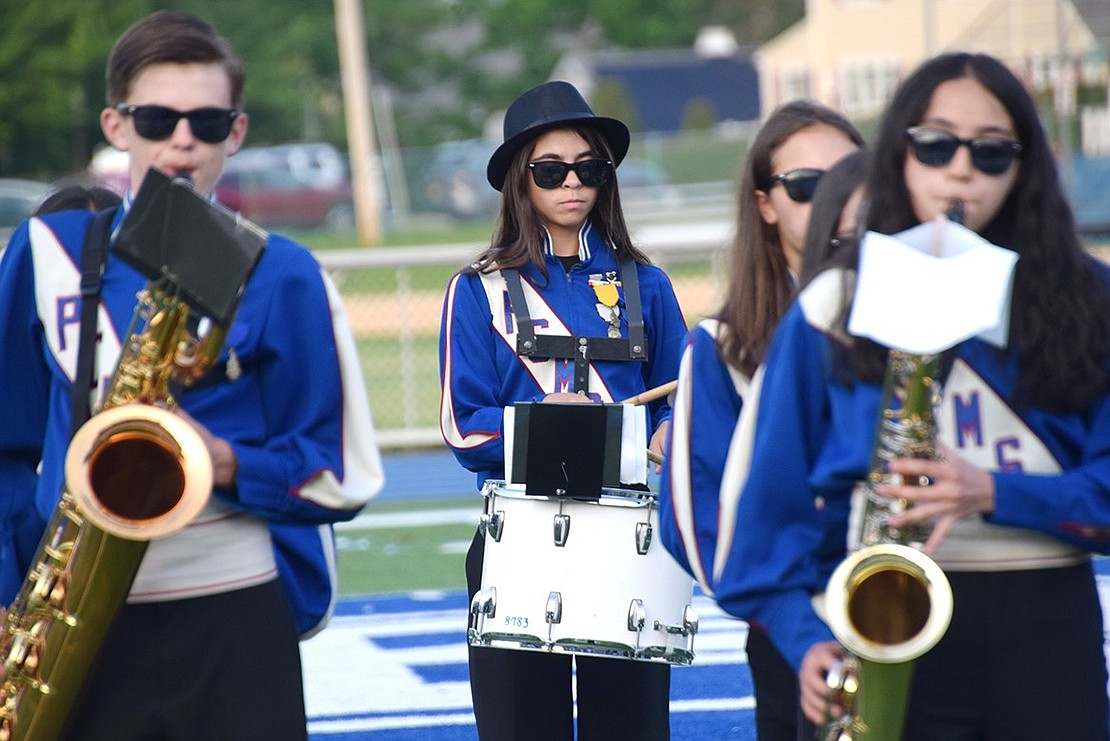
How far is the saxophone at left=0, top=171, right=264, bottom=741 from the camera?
290 centimetres

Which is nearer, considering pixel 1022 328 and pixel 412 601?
pixel 1022 328

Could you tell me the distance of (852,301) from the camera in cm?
285

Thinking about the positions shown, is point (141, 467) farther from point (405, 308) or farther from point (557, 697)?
point (405, 308)

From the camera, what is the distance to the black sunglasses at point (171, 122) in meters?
3.33

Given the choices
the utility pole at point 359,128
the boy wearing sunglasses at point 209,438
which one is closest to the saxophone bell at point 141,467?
the boy wearing sunglasses at point 209,438

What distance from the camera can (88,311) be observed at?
3.24 m

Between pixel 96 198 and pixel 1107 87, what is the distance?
19468mm

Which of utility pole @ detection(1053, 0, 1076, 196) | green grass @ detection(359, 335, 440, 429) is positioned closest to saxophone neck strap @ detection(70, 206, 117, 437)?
green grass @ detection(359, 335, 440, 429)

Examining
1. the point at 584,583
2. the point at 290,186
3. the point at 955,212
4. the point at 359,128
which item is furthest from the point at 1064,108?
the point at 290,186

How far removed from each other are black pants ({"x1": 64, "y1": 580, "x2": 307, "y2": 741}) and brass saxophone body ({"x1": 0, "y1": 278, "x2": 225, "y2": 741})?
0.26 feet

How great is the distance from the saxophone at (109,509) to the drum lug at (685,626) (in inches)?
59.3

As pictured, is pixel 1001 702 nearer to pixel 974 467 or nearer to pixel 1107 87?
pixel 974 467

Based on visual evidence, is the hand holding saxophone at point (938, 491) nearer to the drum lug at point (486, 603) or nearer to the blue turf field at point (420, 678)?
the drum lug at point (486, 603)

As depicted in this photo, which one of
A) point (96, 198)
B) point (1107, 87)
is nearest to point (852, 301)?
point (96, 198)
